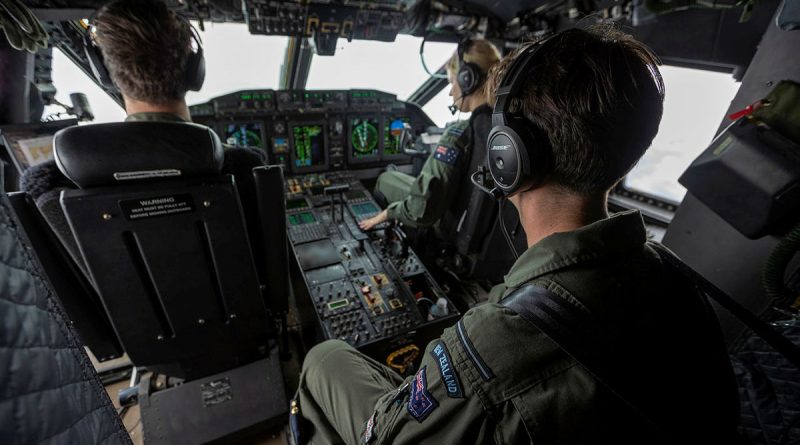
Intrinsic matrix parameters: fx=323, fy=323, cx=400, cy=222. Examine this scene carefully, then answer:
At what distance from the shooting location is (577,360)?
1.48ft

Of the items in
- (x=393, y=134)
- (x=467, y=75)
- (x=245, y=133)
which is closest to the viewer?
(x=467, y=75)

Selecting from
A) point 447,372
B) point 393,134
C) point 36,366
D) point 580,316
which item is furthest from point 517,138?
point 393,134

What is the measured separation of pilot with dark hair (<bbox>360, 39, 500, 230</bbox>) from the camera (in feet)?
5.37

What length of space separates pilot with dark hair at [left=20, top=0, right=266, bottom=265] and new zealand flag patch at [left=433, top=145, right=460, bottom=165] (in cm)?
101

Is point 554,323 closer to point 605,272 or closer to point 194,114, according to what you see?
point 605,272

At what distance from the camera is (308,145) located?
8.91ft

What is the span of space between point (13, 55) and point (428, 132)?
2504 mm

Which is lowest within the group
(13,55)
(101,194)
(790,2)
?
(101,194)

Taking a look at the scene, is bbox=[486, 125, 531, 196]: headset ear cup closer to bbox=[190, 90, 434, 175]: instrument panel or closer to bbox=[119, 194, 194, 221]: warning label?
bbox=[119, 194, 194, 221]: warning label

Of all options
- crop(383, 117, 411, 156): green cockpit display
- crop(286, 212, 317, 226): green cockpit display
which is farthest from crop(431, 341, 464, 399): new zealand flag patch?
crop(383, 117, 411, 156): green cockpit display

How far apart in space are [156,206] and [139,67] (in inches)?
17.3

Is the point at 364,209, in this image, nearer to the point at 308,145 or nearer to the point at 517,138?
the point at 308,145

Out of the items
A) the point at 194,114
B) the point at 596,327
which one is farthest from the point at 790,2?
the point at 194,114

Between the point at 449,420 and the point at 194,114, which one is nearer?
the point at 449,420
